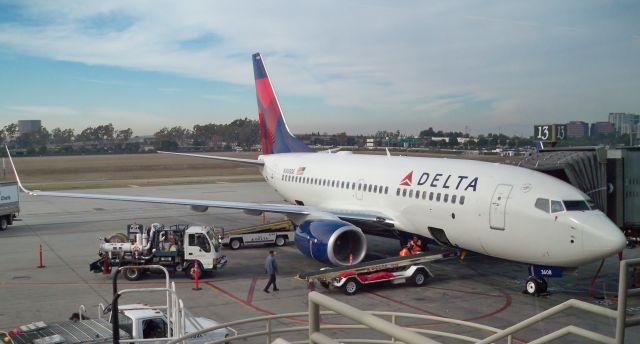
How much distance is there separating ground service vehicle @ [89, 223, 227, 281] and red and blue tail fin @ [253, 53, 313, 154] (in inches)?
486

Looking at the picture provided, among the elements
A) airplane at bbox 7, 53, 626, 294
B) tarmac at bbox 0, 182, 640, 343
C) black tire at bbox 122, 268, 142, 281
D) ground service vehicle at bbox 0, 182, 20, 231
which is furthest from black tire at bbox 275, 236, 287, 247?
ground service vehicle at bbox 0, 182, 20, 231

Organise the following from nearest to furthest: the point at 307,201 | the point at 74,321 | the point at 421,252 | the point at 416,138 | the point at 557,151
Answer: the point at 74,321
the point at 421,252
the point at 557,151
the point at 307,201
the point at 416,138

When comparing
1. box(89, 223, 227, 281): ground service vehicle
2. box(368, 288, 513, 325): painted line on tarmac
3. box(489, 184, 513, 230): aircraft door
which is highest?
box(489, 184, 513, 230): aircraft door

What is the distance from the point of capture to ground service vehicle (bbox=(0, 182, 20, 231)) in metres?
29.2

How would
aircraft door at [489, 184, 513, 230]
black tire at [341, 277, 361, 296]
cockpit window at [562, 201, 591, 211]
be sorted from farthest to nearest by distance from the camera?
black tire at [341, 277, 361, 296] → aircraft door at [489, 184, 513, 230] → cockpit window at [562, 201, 591, 211]

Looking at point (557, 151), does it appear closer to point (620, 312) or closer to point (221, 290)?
point (221, 290)

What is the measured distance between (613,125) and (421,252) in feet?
21.7

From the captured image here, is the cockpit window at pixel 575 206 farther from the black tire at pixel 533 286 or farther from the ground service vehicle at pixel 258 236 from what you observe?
the ground service vehicle at pixel 258 236

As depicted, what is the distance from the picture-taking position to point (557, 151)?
2069cm

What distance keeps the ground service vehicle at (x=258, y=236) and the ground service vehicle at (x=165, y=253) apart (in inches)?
211

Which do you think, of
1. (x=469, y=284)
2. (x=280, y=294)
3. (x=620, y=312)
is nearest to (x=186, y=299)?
(x=280, y=294)

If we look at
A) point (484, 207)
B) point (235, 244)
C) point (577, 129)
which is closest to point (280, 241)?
point (235, 244)

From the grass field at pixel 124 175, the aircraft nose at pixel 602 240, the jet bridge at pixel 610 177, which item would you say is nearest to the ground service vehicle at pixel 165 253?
the jet bridge at pixel 610 177

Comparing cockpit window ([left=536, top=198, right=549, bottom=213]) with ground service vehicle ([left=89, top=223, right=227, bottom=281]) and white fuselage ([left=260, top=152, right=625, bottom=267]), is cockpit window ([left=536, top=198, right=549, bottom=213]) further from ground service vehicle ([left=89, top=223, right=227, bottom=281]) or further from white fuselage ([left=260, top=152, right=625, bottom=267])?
ground service vehicle ([left=89, top=223, right=227, bottom=281])
